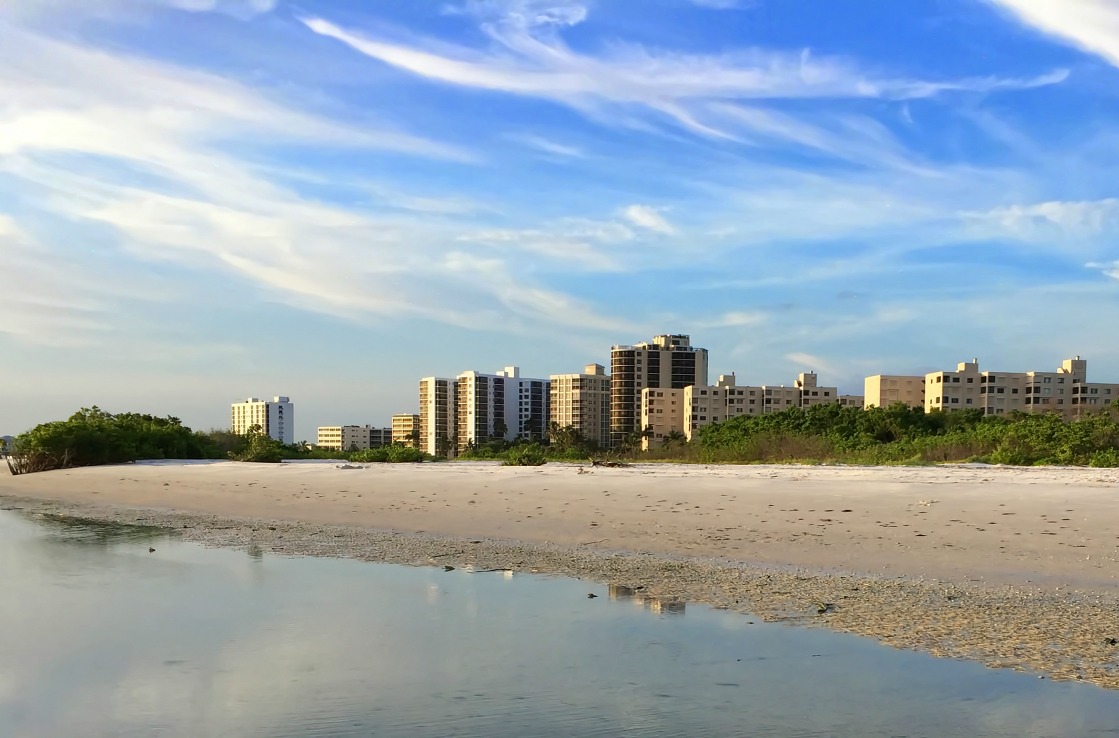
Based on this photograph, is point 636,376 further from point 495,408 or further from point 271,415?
point 271,415

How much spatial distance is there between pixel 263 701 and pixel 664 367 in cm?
12367

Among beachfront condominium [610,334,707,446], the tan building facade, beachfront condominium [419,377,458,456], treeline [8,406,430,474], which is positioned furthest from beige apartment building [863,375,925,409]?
treeline [8,406,430,474]

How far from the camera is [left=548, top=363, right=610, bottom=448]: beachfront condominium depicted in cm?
13400

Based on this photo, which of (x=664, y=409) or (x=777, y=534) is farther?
(x=664, y=409)

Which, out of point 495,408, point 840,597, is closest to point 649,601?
point 840,597

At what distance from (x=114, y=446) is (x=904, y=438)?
28.8 metres

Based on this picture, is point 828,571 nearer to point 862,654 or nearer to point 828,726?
point 862,654

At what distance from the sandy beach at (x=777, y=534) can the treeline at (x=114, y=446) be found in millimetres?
10273

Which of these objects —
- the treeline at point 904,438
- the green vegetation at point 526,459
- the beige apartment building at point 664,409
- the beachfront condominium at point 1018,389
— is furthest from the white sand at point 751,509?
the beige apartment building at point 664,409

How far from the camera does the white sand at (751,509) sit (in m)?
10.9

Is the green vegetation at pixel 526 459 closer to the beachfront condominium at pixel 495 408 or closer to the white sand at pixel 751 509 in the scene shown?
the white sand at pixel 751 509

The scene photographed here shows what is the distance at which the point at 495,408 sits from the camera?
12444 cm

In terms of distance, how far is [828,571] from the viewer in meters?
10.4

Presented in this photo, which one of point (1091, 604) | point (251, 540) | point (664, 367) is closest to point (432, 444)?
point (664, 367)
